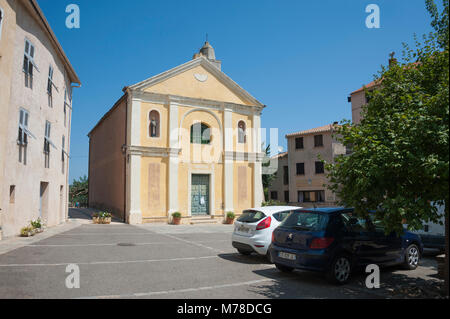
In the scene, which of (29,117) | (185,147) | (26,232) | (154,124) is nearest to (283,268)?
(26,232)

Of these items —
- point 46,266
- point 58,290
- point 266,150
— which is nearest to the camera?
point 58,290

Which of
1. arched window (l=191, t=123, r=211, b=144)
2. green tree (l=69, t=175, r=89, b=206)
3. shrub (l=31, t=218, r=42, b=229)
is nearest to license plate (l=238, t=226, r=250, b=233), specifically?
shrub (l=31, t=218, r=42, b=229)

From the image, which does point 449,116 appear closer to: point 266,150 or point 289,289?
point 289,289

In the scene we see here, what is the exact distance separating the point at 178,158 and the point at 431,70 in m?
17.4

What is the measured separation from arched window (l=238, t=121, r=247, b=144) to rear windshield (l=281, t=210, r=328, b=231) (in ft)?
56.8

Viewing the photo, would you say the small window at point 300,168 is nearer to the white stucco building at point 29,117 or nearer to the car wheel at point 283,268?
the white stucco building at point 29,117

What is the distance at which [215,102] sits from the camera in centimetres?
2362

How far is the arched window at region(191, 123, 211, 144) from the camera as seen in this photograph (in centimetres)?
2300

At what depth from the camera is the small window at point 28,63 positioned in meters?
13.6

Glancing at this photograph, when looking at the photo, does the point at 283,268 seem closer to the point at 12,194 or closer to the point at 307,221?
the point at 307,221

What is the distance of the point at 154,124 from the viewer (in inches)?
862

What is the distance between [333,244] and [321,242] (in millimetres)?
250

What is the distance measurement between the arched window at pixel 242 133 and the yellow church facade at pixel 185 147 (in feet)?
0.25
